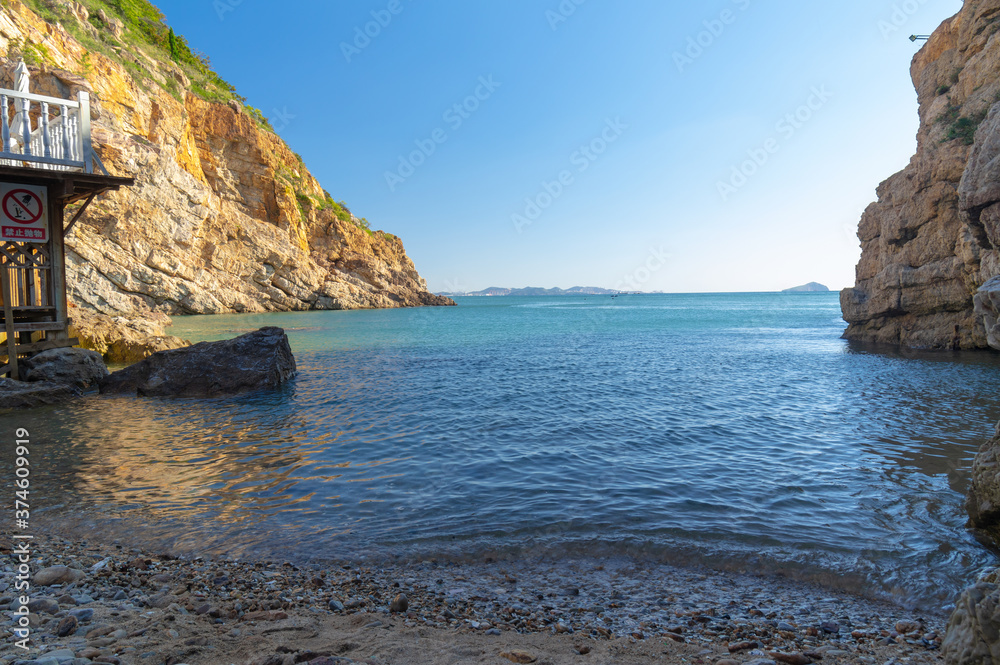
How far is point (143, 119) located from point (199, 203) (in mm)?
8557

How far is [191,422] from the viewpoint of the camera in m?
12.0

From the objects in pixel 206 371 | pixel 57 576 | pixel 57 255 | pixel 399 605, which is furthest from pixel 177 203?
pixel 399 605

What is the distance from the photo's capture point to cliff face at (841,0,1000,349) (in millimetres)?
21516

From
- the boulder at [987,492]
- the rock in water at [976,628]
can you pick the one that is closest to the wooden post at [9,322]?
the rock in water at [976,628]

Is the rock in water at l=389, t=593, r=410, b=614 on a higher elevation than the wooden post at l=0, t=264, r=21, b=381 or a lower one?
lower

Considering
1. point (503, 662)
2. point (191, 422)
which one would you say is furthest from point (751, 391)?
point (191, 422)

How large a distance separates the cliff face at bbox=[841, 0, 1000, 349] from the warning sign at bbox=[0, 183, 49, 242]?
29.7 m

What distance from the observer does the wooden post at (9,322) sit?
1338 cm

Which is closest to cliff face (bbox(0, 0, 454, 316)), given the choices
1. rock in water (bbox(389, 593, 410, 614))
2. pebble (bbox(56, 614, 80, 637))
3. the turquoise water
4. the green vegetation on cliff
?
the green vegetation on cliff

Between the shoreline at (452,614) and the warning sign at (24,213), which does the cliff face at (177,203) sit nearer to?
the warning sign at (24,213)

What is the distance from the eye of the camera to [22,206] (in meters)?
13.6

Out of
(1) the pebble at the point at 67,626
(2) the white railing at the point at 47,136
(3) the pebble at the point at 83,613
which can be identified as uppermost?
(2) the white railing at the point at 47,136

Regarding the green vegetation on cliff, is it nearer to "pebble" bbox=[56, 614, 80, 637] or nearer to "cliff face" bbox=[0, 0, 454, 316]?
"cliff face" bbox=[0, 0, 454, 316]

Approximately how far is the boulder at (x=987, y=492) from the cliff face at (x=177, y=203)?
41.8 metres
